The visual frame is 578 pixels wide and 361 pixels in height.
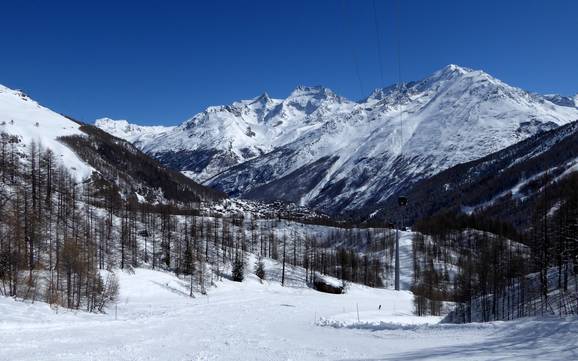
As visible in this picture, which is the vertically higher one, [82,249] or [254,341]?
[82,249]

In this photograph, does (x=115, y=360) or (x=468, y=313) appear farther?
(x=468, y=313)

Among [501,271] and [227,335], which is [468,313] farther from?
[227,335]

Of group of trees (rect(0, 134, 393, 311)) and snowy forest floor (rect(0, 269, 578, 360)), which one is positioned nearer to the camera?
snowy forest floor (rect(0, 269, 578, 360))

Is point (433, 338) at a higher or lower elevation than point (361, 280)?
higher

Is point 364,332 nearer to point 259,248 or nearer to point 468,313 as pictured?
point 468,313

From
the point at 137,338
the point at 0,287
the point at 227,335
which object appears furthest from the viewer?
the point at 0,287

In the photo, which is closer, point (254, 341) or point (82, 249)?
point (254, 341)

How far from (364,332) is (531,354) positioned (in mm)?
12586

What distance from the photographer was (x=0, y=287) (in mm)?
41875

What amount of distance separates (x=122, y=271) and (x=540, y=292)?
195 feet

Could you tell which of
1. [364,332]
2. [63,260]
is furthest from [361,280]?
[364,332]

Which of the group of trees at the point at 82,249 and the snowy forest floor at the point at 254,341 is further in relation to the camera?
the group of trees at the point at 82,249

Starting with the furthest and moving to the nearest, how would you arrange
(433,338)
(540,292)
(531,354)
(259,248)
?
(259,248) < (540,292) < (433,338) < (531,354)

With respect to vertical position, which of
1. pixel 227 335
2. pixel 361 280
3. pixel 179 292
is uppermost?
pixel 227 335
